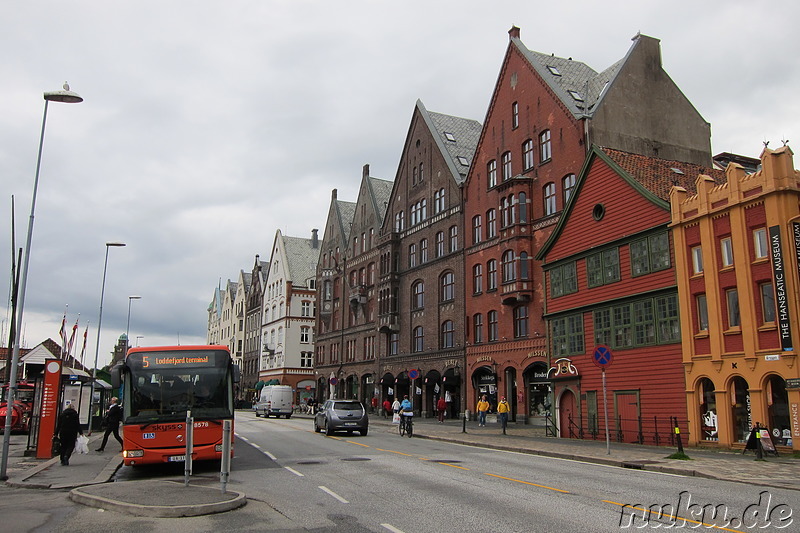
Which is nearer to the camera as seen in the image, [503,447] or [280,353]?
[503,447]

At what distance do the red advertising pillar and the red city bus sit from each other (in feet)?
15.9

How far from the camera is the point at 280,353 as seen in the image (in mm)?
86375

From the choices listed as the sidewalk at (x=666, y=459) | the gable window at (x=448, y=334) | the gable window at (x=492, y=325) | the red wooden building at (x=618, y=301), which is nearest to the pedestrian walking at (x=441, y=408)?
the gable window at (x=492, y=325)

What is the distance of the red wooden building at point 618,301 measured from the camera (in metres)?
25.6

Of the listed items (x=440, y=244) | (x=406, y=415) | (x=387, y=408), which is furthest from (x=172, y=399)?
(x=387, y=408)

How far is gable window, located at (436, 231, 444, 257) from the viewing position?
50303mm

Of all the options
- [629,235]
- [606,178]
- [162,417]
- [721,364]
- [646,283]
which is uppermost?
[606,178]

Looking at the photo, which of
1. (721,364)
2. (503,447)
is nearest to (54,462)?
(503,447)

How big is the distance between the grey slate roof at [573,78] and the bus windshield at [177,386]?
26.6 meters

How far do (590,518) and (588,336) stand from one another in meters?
20.4

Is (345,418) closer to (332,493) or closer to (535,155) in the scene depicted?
(332,493)

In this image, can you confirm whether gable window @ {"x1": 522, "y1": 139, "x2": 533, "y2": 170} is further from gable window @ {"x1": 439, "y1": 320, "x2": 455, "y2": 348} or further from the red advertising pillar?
the red advertising pillar

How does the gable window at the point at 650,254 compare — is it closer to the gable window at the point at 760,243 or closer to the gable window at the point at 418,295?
the gable window at the point at 760,243

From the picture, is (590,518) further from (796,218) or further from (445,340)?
(445,340)
